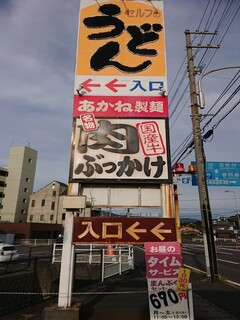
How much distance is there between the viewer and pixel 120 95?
7328mm

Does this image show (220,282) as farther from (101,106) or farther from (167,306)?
(101,106)

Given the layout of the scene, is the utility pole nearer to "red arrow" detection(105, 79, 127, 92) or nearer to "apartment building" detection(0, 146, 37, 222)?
"red arrow" detection(105, 79, 127, 92)

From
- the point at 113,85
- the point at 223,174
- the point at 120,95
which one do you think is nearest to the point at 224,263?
the point at 223,174

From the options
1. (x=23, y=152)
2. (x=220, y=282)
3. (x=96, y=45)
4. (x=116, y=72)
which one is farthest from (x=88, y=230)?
(x=23, y=152)

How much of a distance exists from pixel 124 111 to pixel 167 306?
4.66m

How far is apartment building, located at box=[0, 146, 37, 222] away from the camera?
61175mm

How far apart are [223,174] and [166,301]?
11.2m

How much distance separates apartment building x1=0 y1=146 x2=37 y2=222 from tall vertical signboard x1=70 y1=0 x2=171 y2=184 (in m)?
59.3

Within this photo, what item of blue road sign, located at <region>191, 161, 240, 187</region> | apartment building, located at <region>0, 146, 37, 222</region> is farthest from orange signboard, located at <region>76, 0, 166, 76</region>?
apartment building, located at <region>0, 146, 37, 222</region>

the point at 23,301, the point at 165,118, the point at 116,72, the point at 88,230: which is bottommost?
the point at 23,301

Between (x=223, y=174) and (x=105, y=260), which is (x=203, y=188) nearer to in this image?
(x=223, y=174)

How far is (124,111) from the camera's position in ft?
23.4

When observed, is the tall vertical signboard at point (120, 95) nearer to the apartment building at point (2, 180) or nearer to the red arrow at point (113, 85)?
the red arrow at point (113, 85)

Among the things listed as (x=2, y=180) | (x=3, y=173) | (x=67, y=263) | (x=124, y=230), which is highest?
(x=3, y=173)
